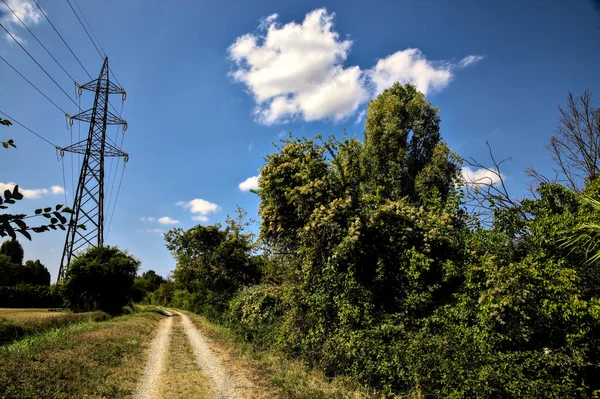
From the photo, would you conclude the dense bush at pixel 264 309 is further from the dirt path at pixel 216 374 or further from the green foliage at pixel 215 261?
the green foliage at pixel 215 261

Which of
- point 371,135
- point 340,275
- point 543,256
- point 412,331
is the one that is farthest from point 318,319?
point 371,135

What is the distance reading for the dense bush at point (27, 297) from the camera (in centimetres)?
3662

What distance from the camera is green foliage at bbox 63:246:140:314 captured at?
28422 millimetres

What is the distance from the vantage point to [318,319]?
11.4m

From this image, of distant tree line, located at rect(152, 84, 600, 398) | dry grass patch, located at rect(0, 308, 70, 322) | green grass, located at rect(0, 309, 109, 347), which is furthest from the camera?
dry grass patch, located at rect(0, 308, 70, 322)

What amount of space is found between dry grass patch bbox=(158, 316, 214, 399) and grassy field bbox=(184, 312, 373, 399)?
1.21 m

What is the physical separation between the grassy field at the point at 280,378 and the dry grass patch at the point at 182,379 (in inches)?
47.5

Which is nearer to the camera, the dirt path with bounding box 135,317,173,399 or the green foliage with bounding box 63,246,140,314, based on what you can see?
the dirt path with bounding box 135,317,173,399

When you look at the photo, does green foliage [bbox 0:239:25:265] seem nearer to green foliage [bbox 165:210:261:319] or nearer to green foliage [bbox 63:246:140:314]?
green foliage [bbox 63:246:140:314]

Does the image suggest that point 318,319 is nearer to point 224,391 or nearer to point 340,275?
point 340,275

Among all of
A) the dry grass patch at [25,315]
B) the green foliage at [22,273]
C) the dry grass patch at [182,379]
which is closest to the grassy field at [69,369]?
the dry grass patch at [182,379]

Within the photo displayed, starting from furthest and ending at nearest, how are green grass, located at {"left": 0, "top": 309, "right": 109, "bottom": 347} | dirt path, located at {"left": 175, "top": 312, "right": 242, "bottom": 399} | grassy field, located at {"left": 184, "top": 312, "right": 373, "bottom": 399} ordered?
green grass, located at {"left": 0, "top": 309, "right": 109, "bottom": 347}, dirt path, located at {"left": 175, "top": 312, "right": 242, "bottom": 399}, grassy field, located at {"left": 184, "top": 312, "right": 373, "bottom": 399}

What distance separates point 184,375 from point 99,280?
2383cm

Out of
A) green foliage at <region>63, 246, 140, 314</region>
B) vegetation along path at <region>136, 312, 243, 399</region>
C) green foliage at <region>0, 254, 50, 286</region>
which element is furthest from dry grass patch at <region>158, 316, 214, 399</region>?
green foliage at <region>0, 254, 50, 286</region>
